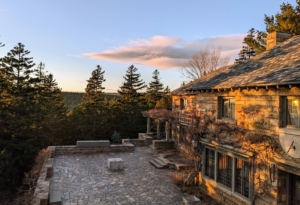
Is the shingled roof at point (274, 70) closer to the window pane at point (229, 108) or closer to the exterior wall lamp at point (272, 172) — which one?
the window pane at point (229, 108)

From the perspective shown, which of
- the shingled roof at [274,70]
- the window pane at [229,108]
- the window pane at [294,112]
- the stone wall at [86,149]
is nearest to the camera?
the window pane at [294,112]

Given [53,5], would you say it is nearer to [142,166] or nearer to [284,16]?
[142,166]

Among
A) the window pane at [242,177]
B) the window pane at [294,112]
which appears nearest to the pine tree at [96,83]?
the window pane at [242,177]

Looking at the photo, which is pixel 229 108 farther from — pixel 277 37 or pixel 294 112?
pixel 277 37

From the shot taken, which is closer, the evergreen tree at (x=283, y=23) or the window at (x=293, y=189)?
the window at (x=293, y=189)

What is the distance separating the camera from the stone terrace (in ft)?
33.8

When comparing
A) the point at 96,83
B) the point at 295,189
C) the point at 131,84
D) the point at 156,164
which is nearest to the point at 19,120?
the point at 96,83

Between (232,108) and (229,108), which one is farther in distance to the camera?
(229,108)

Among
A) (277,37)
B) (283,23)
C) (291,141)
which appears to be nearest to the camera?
(291,141)

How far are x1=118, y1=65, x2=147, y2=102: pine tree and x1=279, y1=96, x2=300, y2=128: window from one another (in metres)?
27.7

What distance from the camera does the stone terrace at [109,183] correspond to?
10289mm

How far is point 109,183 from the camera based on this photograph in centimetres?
1227

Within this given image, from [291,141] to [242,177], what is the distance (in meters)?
2.87

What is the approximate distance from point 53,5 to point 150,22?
7480 mm
